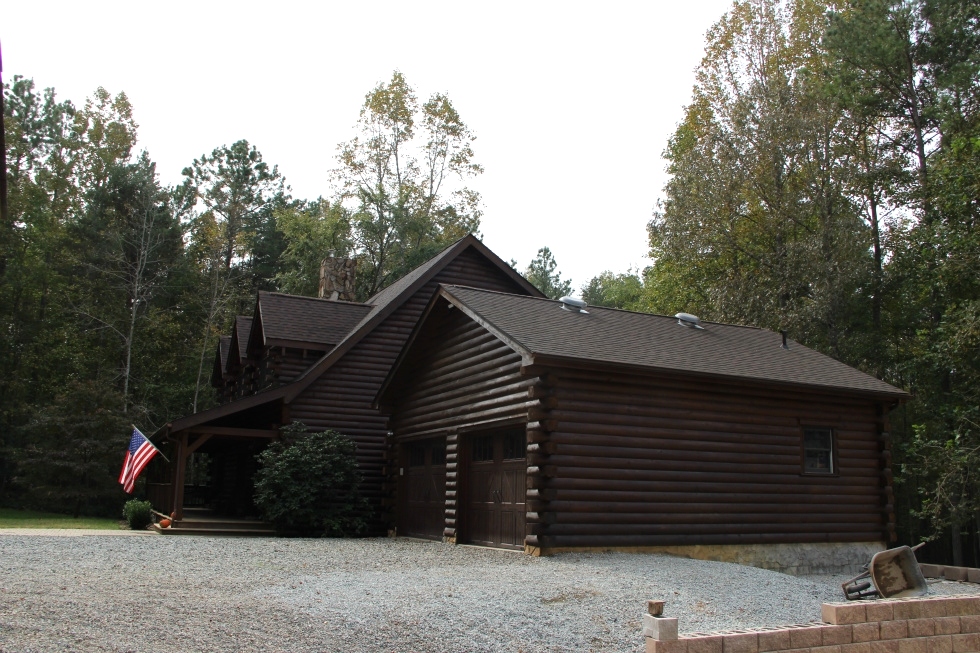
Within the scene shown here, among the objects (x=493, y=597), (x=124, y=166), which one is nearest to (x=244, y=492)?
(x=493, y=597)

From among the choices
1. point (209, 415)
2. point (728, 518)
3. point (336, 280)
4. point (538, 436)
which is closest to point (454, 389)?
point (538, 436)

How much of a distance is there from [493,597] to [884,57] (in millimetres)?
21627

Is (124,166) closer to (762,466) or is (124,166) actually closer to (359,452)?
(359,452)

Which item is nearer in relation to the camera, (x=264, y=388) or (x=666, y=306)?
(x=264, y=388)

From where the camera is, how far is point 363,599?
27.5ft

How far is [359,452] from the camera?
2092cm

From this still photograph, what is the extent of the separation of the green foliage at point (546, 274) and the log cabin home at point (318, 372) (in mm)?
38749

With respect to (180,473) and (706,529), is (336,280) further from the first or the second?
(706,529)

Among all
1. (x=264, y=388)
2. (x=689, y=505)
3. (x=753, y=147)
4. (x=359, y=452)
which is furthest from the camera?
(x=753, y=147)

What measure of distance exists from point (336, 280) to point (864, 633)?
23.2m

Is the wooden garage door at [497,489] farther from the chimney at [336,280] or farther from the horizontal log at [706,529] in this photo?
the chimney at [336,280]

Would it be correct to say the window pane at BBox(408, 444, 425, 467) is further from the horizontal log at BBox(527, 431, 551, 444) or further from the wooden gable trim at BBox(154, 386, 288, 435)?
Result: the horizontal log at BBox(527, 431, 551, 444)

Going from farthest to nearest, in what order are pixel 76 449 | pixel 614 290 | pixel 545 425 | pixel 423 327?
pixel 614 290 → pixel 76 449 → pixel 423 327 → pixel 545 425

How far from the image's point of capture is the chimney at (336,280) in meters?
27.8
